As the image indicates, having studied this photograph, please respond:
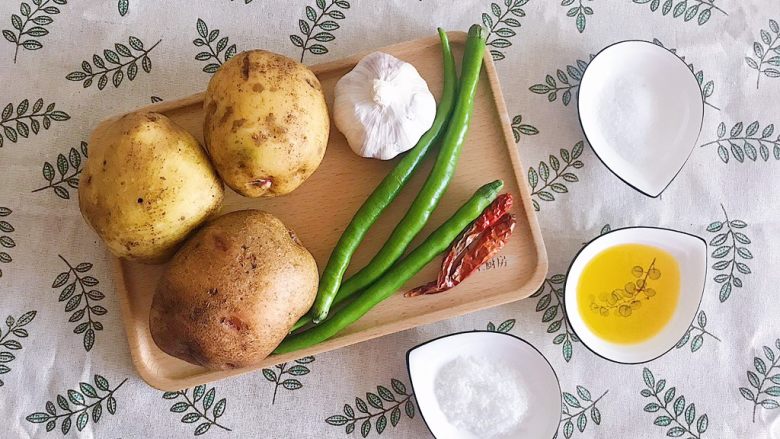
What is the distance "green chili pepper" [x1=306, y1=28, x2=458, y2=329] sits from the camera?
108 cm

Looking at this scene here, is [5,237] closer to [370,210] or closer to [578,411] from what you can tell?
[370,210]

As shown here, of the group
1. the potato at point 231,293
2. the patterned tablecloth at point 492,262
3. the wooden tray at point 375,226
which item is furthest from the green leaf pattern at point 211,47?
the potato at point 231,293

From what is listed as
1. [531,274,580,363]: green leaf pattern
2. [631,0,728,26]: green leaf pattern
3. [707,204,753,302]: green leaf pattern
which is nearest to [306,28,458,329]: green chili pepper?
[531,274,580,363]: green leaf pattern

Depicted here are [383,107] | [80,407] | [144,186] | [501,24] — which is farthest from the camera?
[501,24]

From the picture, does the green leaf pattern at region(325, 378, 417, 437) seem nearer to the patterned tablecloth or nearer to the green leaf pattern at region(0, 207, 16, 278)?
the patterned tablecloth

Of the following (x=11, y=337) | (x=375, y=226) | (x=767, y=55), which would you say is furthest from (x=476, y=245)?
(x=11, y=337)

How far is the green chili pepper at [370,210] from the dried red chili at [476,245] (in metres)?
0.14

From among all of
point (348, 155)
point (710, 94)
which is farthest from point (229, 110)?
point (710, 94)

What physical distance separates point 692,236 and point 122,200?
96 centimetres

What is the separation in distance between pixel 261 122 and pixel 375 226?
313mm

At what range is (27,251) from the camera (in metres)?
1.19

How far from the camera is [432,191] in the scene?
110 centimetres

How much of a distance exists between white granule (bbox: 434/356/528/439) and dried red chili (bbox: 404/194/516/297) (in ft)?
0.50

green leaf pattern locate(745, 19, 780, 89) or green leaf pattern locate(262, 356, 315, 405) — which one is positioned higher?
green leaf pattern locate(745, 19, 780, 89)
